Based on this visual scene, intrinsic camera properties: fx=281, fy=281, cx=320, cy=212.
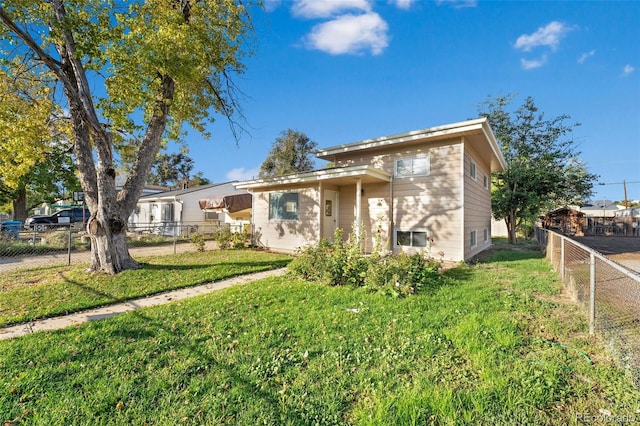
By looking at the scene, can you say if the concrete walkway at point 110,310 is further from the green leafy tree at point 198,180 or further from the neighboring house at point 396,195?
the green leafy tree at point 198,180

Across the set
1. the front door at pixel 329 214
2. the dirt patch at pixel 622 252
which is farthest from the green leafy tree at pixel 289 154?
the dirt patch at pixel 622 252

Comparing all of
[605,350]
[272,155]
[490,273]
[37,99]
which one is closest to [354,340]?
[605,350]

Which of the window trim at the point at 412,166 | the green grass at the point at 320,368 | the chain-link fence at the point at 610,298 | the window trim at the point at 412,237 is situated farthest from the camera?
the window trim at the point at 412,166

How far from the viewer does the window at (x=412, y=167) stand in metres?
8.88

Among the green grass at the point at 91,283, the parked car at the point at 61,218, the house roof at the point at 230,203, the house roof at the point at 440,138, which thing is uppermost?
the house roof at the point at 440,138

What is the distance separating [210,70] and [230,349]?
325 inches

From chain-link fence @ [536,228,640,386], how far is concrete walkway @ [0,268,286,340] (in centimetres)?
589

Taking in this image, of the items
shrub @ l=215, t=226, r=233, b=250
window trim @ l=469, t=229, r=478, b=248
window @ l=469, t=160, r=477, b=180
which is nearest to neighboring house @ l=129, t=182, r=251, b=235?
shrub @ l=215, t=226, r=233, b=250

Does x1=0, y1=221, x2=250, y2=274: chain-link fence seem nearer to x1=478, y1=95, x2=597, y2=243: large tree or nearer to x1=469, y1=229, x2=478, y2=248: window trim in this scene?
x1=469, y1=229, x2=478, y2=248: window trim

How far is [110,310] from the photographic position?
459cm

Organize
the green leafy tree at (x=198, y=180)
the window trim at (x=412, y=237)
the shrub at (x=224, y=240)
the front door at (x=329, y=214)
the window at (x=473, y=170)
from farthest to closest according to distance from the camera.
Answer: the green leafy tree at (x=198, y=180)
the shrub at (x=224, y=240)
the front door at (x=329, y=214)
the window at (x=473, y=170)
the window trim at (x=412, y=237)

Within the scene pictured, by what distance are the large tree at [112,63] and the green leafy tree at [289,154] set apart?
20.3m

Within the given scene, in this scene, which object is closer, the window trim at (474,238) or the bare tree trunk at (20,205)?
the window trim at (474,238)

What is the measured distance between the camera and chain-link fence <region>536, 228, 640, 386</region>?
2.84 meters
